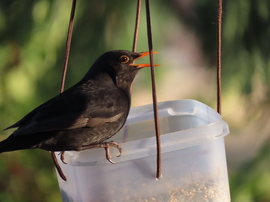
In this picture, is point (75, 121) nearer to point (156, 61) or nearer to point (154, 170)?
point (154, 170)

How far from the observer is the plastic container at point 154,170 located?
4.61 feet

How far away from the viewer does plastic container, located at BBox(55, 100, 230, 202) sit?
141 cm

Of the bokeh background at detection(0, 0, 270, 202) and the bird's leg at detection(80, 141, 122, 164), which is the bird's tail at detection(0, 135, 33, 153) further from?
the bokeh background at detection(0, 0, 270, 202)

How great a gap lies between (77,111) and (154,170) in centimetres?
28

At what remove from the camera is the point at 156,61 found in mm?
2984

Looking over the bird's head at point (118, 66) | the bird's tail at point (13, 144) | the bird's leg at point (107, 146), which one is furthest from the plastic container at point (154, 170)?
the bird's head at point (118, 66)

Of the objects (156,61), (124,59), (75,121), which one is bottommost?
(156,61)

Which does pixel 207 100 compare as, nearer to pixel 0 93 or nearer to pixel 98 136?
pixel 0 93

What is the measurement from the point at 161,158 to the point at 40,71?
1797mm

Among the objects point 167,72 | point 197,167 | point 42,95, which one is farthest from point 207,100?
point 197,167

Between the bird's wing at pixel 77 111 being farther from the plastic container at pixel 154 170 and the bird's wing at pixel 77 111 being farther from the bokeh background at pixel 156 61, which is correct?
the bokeh background at pixel 156 61

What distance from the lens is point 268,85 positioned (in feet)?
10.3

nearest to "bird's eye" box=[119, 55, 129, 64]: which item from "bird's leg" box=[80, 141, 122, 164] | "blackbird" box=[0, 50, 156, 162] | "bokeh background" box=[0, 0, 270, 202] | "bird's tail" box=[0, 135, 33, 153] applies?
"blackbird" box=[0, 50, 156, 162]

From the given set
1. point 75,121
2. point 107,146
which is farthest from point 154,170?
point 75,121
